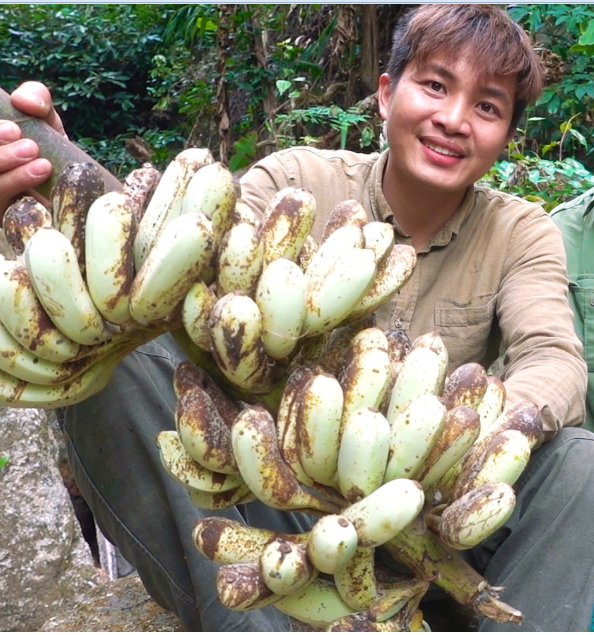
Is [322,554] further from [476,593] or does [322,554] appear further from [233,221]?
[233,221]

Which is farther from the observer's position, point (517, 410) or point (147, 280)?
point (517, 410)

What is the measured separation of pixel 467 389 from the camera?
3.34ft

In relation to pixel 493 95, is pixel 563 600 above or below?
below

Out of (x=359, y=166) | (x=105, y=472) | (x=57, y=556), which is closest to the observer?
(x=105, y=472)

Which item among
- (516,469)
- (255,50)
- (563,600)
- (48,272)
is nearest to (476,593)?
(516,469)

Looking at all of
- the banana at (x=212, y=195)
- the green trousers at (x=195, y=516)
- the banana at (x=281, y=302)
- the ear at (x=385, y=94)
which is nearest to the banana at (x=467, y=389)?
the banana at (x=281, y=302)

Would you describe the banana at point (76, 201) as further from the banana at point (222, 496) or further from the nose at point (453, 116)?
the nose at point (453, 116)

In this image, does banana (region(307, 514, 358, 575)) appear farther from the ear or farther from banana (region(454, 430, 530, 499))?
the ear

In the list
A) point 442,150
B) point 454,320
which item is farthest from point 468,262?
point 442,150

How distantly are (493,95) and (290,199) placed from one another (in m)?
0.99

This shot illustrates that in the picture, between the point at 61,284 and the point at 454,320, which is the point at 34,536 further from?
the point at 61,284

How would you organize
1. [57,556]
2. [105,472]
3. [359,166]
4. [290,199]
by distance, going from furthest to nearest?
[57,556] < [359,166] < [105,472] < [290,199]

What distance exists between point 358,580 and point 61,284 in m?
0.48

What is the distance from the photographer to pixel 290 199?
3.32ft
